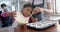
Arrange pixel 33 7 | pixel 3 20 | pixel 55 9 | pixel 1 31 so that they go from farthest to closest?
pixel 55 9
pixel 33 7
pixel 3 20
pixel 1 31

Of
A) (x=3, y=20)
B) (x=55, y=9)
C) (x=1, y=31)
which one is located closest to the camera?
(x=1, y=31)

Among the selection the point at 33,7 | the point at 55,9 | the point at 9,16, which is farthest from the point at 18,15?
the point at 55,9

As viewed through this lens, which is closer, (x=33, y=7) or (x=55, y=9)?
(x=33, y=7)

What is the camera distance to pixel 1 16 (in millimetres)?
920

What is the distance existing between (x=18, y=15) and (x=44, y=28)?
0.20 metres

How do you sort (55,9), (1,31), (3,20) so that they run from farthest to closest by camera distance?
(55,9)
(3,20)
(1,31)

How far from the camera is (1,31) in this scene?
2.62 ft

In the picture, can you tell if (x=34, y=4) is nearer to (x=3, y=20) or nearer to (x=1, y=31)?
(x=3, y=20)

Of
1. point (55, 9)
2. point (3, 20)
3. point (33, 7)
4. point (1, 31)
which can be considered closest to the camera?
point (1, 31)

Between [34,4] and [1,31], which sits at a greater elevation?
[34,4]

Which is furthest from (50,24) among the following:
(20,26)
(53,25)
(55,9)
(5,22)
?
(55,9)

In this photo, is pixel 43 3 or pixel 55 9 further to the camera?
pixel 55 9

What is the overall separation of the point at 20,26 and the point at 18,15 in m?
0.08

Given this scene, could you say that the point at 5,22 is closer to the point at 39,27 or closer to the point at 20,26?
the point at 20,26
